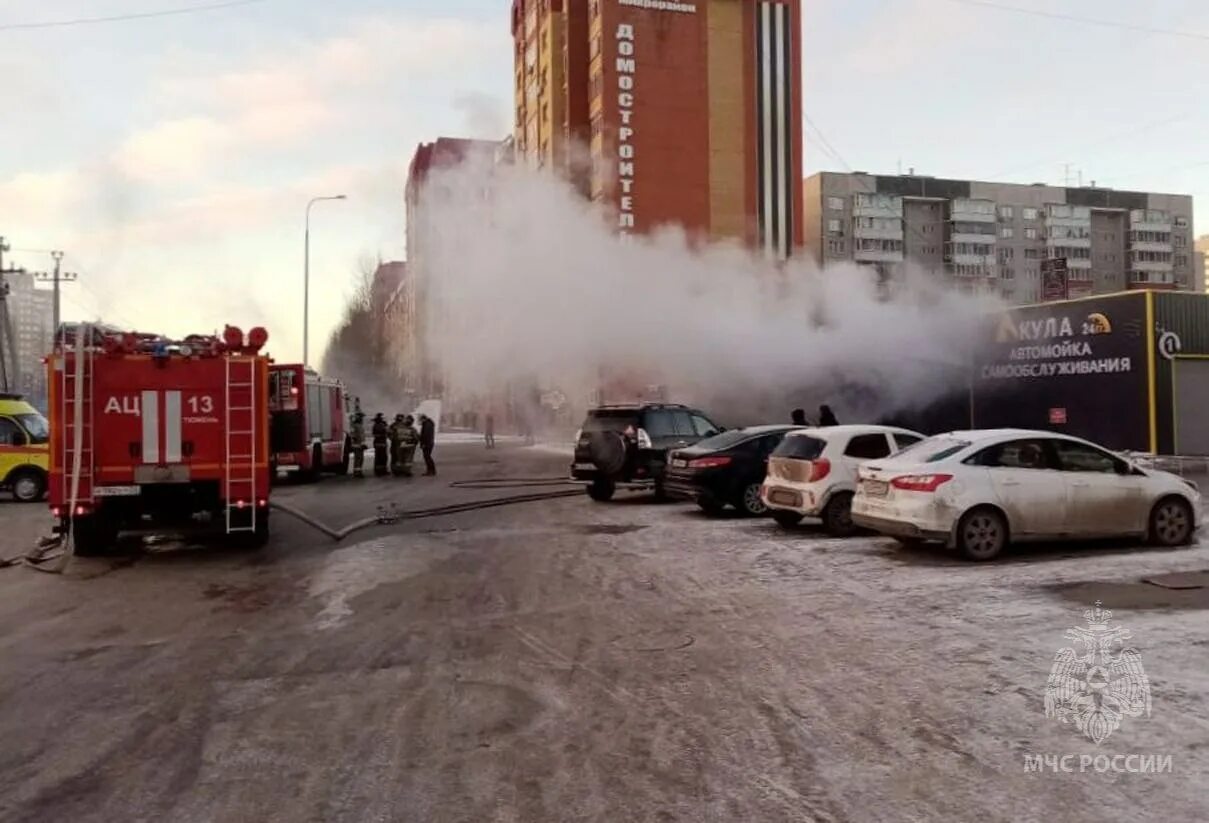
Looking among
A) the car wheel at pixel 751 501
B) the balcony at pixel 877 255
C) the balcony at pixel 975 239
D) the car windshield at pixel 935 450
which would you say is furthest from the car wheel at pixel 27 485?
the balcony at pixel 975 239

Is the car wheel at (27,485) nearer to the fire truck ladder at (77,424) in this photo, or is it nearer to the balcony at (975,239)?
the fire truck ladder at (77,424)

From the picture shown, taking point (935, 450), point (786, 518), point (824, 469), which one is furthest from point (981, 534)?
point (786, 518)

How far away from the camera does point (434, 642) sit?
6.85 meters

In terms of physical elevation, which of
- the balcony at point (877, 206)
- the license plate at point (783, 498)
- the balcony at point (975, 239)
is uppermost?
the balcony at point (877, 206)

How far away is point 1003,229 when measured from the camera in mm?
87125

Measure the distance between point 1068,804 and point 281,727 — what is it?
154 inches

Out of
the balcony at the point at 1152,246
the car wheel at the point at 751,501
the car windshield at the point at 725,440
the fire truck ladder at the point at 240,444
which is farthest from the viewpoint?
A: the balcony at the point at 1152,246

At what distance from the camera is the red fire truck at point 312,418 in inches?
824

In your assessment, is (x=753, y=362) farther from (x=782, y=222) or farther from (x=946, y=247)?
(x=946, y=247)

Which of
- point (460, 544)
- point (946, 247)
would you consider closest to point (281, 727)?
point (460, 544)

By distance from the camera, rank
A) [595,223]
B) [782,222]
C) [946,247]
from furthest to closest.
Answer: [946,247] → [782,222] → [595,223]

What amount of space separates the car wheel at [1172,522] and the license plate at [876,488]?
312 centimetres

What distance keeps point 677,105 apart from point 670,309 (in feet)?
90.5

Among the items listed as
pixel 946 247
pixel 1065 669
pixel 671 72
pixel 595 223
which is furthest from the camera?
pixel 946 247
